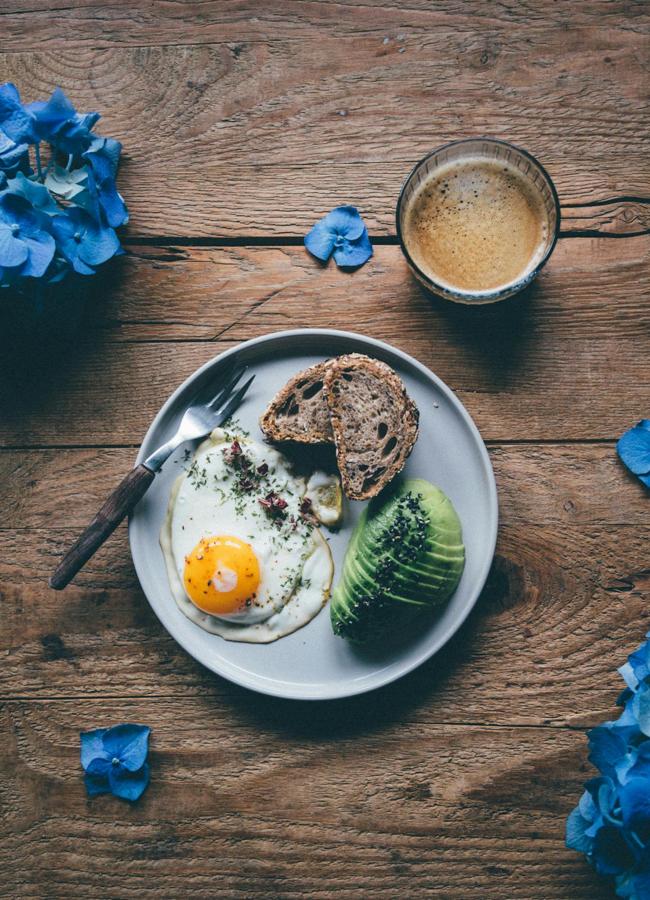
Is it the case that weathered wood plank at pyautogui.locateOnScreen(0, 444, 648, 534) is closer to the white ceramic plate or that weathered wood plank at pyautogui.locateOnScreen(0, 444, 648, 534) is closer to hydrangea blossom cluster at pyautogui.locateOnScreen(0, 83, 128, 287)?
the white ceramic plate

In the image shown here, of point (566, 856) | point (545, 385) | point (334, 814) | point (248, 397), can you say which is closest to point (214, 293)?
point (248, 397)

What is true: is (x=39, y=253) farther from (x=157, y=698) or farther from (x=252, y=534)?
(x=157, y=698)

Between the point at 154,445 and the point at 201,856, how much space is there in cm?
97

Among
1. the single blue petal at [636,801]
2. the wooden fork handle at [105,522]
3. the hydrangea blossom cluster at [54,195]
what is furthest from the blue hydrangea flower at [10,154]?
the single blue petal at [636,801]

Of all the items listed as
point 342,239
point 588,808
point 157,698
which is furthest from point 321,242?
point 588,808

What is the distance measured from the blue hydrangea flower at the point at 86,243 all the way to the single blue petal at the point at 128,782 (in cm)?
116

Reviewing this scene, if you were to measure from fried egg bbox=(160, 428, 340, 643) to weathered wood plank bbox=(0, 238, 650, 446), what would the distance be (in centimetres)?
22

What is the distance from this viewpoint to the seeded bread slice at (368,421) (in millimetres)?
1715

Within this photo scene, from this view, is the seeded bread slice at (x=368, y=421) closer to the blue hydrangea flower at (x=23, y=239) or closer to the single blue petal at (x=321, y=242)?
the single blue petal at (x=321, y=242)

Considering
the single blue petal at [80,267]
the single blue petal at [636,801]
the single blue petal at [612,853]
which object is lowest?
the single blue petal at [612,853]

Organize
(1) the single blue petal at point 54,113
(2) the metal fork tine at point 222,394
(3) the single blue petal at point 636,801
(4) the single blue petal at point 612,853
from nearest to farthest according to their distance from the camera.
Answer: (3) the single blue petal at point 636,801 < (4) the single blue petal at point 612,853 < (1) the single blue petal at point 54,113 < (2) the metal fork tine at point 222,394

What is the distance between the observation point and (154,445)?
1793mm

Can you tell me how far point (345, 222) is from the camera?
185cm

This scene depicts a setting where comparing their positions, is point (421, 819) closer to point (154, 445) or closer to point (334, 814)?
point (334, 814)
